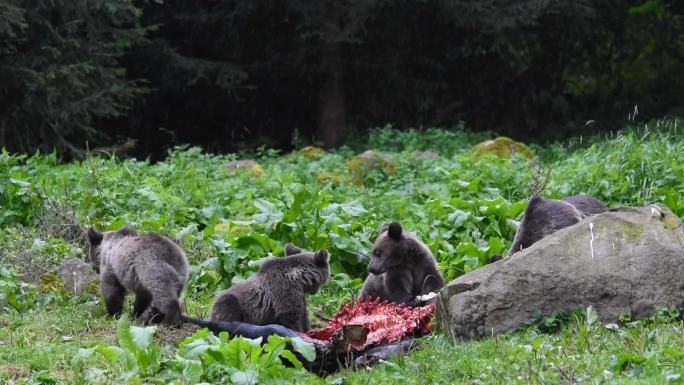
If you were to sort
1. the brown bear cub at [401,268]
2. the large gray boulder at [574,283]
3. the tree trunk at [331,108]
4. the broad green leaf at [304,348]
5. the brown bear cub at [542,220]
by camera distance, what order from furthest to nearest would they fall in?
the tree trunk at [331,108], the brown bear cub at [542,220], the brown bear cub at [401,268], the large gray boulder at [574,283], the broad green leaf at [304,348]

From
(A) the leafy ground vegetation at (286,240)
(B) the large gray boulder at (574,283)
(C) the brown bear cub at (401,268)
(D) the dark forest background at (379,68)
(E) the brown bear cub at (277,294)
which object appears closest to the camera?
(A) the leafy ground vegetation at (286,240)

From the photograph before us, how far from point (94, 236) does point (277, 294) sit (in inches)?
106

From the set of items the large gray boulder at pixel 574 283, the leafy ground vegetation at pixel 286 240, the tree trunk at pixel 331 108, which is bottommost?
the tree trunk at pixel 331 108

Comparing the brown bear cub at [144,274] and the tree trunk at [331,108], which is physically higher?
the brown bear cub at [144,274]

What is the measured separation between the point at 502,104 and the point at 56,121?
14467 mm

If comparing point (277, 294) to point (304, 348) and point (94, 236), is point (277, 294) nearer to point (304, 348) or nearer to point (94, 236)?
point (304, 348)

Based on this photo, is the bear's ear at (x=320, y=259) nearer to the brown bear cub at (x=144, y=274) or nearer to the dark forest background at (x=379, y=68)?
the brown bear cub at (x=144, y=274)

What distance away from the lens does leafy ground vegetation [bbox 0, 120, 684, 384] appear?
24.2ft

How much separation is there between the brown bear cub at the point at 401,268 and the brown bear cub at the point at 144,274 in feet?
6.04

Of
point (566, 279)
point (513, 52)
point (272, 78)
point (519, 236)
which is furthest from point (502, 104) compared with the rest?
point (566, 279)

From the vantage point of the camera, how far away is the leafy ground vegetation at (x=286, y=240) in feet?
24.2

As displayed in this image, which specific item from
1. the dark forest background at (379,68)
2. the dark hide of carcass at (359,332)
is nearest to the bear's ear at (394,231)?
the dark hide of carcass at (359,332)

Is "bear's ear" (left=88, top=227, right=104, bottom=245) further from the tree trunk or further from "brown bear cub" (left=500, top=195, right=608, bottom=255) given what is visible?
the tree trunk

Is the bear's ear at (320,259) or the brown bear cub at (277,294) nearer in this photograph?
the brown bear cub at (277,294)
